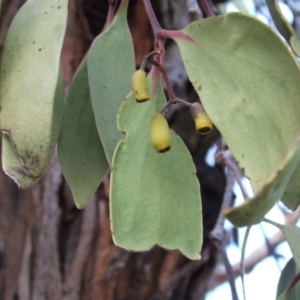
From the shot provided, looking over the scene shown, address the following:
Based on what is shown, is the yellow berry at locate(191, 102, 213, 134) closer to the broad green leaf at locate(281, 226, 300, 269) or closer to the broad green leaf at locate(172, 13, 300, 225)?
the broad green leaf at locate(172, 13, 300, 225)

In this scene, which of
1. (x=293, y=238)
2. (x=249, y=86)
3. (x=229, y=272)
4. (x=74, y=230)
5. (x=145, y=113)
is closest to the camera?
(x=249, y=86)

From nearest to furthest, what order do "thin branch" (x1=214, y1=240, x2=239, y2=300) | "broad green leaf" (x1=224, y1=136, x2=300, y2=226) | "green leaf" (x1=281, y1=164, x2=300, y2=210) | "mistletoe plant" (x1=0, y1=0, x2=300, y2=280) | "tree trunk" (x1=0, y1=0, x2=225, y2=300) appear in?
"broad green leaf" (x1=224, y1=136, x2=300, y2=226)
"mistletoe plant" (x1=0, y1=0, x2=300, y2=280)
"green leaf" (x1=281, y1=164, x2=300, y2=210)
"thin branch" (x1=214, y1=240, x2=239, y2=300)
"tree trunk" (x1=0, y1=0, x2=225, y2=300)

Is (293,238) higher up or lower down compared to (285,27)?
lower down

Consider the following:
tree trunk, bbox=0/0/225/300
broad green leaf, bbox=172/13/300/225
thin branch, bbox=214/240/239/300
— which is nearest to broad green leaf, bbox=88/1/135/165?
broad green leaf, bbox=172/13/300/225

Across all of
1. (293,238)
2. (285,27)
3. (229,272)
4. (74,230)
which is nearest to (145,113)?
(285,27)

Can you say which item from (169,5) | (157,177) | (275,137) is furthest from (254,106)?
(169,5)

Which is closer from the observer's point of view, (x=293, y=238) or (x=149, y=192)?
(x=149, y=192)

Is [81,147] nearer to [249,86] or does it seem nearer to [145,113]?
[145,113]

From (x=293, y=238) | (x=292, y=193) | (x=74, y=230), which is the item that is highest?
(x=292, y=193)

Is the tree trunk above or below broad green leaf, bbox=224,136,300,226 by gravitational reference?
below
